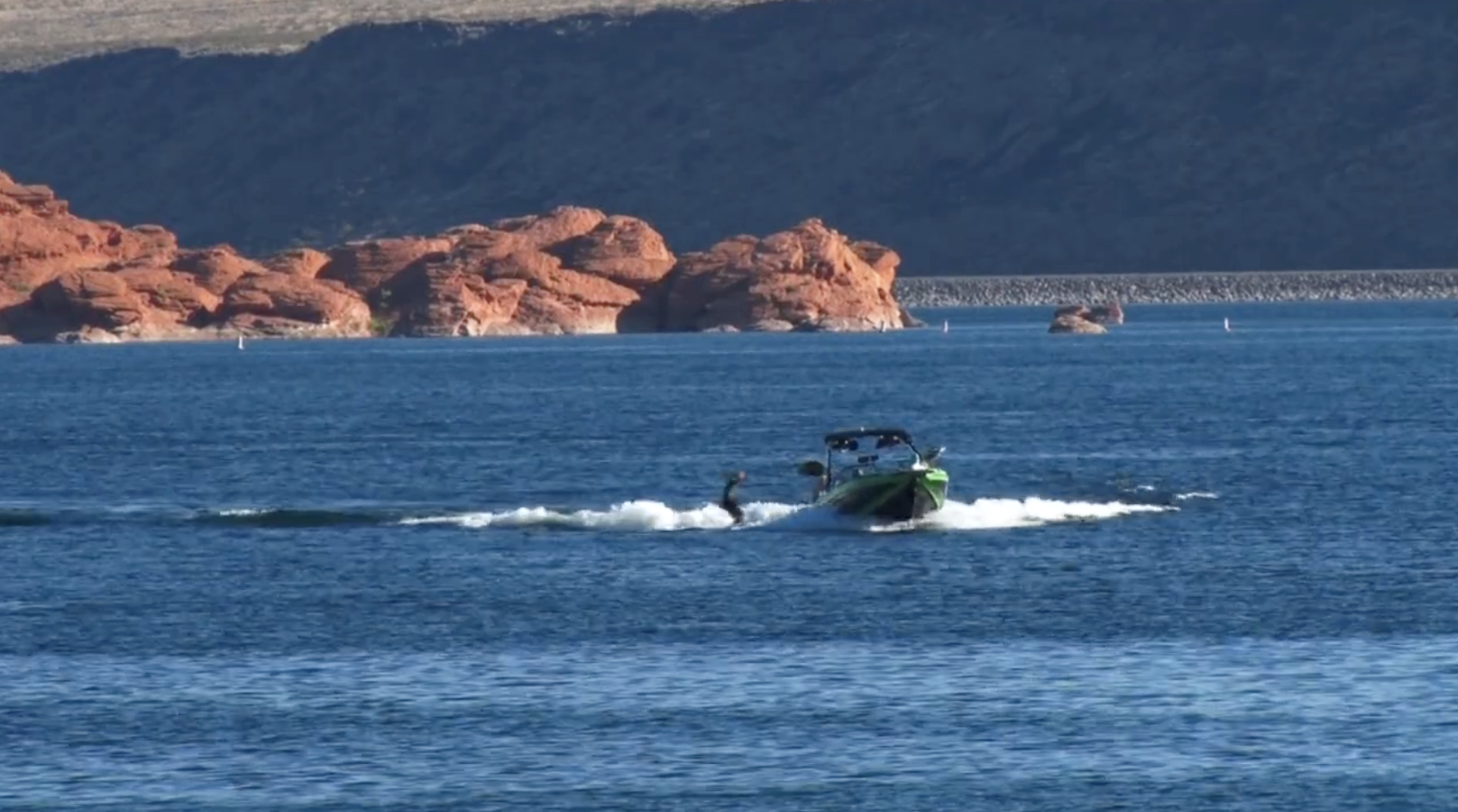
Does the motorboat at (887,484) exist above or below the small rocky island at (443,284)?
below

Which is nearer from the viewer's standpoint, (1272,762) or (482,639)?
(1272,762)

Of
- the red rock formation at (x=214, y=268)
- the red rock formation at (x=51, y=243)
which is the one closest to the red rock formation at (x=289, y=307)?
the red rock formation at (x=214, y=268)

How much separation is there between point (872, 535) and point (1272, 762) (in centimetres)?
2387

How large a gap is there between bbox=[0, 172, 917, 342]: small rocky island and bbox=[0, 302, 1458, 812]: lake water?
82985mm

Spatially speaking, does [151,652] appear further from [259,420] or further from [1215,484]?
[259,420]

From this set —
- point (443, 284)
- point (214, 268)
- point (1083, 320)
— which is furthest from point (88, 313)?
point (1083, 320)

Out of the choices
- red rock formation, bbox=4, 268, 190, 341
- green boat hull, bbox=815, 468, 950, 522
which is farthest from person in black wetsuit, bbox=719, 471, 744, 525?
red rock formation, bbox=4, 268, 190, 341

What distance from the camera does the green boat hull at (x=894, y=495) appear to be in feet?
193

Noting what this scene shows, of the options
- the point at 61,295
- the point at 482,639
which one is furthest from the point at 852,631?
the point at 61,295

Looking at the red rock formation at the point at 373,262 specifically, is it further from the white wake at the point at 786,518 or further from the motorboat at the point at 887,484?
the motorboat at the point at 887,484

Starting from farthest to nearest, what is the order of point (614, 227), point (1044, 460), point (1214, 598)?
point (614, 227) → point (1044, 460) → point (1214, 598)

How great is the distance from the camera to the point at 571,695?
39719 millimetres

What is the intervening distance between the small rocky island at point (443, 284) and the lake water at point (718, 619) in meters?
83.0

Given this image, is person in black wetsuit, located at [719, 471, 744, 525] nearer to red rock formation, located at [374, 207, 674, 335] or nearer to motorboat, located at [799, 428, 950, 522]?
motorboat, located at [799, 428, 950, 522]
